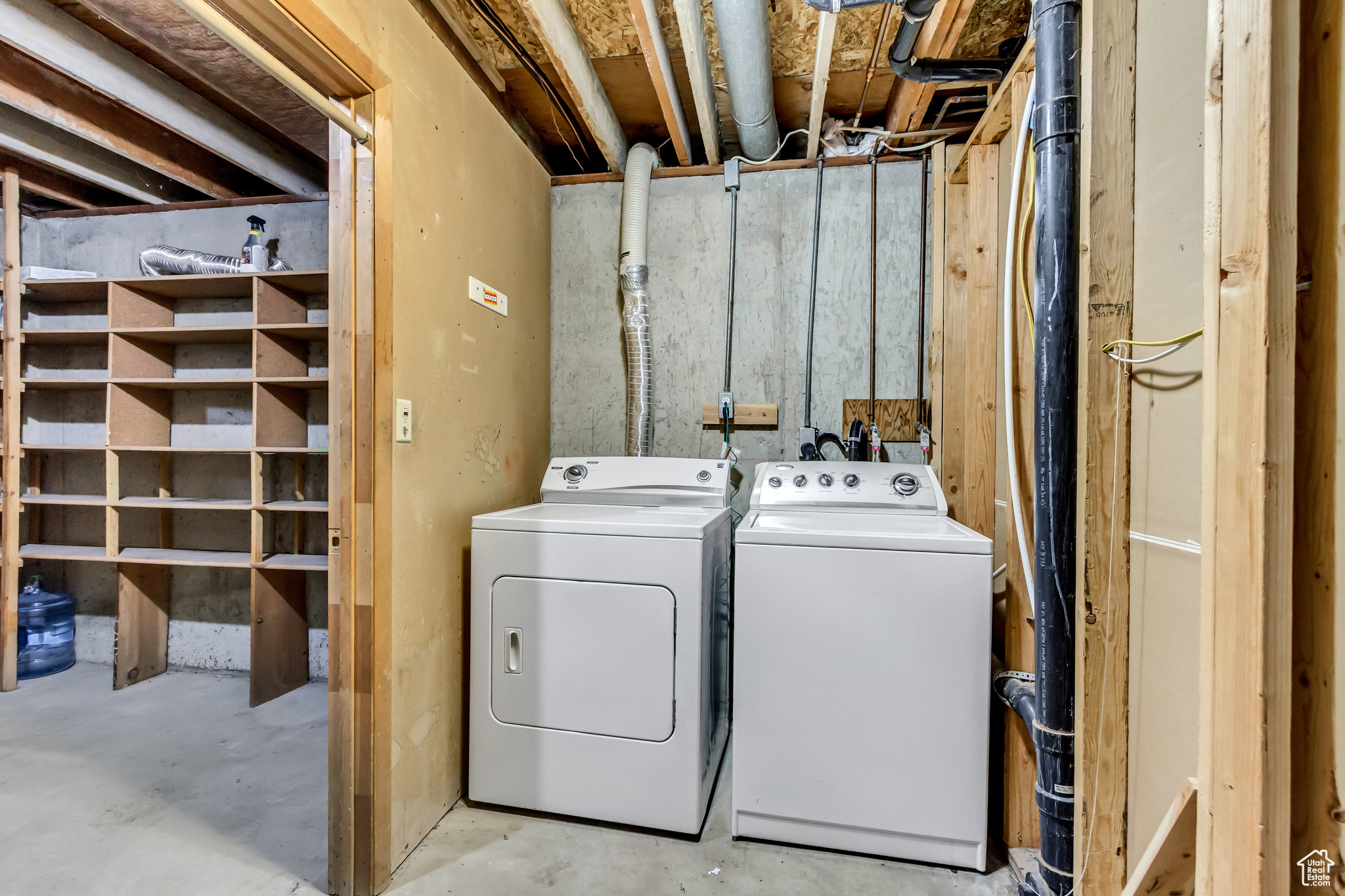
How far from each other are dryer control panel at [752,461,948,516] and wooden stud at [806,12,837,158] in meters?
1.32

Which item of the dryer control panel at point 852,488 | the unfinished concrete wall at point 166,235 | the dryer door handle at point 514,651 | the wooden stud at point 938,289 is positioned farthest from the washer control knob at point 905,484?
the unfinished concrete wall at point 166,235

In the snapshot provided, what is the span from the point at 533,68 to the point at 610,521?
176cm

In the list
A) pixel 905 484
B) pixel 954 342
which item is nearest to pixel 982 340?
pixel 954 342

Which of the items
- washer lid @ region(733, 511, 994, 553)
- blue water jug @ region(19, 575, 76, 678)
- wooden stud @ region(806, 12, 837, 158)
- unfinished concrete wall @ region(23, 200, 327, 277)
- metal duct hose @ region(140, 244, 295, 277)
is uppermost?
wooden stud @ region(806, 12, 837, 158)

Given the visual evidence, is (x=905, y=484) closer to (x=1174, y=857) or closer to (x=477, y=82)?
(x=1174, y=857)

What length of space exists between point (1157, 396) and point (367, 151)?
179cm

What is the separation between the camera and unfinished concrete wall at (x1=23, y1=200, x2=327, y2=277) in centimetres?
266

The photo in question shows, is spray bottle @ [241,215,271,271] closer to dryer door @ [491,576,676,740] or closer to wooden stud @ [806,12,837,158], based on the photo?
dryer door @ [491,576,676,740]

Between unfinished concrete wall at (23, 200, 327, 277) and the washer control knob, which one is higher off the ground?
unfinished concrete wall at (23, 200, 327, 277)

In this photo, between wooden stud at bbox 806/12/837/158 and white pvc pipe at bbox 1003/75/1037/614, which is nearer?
white pvc pipe at bbox 1003/75/1037/614

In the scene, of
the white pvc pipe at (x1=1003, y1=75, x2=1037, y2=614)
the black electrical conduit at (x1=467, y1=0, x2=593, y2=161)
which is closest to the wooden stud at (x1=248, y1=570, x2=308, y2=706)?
the black electrical conduit at (x1=467, y1=0, x2=593, y2=161)

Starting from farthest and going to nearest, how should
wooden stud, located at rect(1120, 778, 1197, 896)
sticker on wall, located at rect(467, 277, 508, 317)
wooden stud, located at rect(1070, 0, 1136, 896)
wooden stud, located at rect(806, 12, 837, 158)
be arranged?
sticker on wall, located at rect(467, 277, 508, 317) → wooden stud, located at rect(806, 12, 837, 158) → wooden stud, located at rect(1070, 0, 1136, 896) → wooden stud, located at rect(1120, 778, 1197, 896)

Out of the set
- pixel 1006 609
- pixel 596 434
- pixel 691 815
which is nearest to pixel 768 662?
pixel 691 815

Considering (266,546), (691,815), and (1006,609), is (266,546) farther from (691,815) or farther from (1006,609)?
(1006,609)
